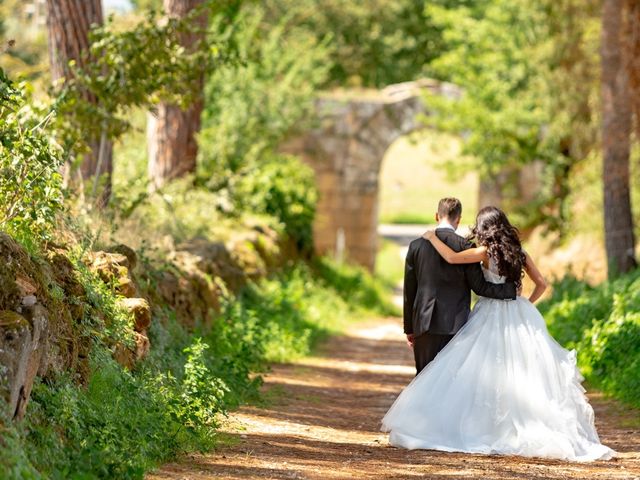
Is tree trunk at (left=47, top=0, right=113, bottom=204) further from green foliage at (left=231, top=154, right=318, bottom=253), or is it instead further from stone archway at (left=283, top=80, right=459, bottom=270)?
stone archway at (left=283, top=80, right=459, bottom=270)

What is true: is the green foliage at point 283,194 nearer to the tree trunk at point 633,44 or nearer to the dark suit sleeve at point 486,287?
the tree trunk at point 633,44

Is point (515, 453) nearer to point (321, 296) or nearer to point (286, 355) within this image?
point (286, 355)

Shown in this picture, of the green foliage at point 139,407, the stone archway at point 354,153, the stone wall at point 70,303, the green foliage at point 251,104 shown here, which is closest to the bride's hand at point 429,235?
the green foliage at point 139,407

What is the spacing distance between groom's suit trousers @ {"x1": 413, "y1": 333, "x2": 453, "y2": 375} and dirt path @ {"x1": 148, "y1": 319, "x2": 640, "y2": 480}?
0.63m

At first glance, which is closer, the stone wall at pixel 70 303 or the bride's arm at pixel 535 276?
the stone wall at pixel 70 303

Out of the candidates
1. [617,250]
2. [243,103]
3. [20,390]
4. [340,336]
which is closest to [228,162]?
[243,103]

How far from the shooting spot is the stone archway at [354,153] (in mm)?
30422

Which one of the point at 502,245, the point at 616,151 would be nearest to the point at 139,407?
the point at 502,245

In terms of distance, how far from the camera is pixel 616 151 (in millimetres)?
16844

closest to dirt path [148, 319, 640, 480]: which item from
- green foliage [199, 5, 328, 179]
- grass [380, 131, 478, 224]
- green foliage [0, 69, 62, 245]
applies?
green foliage [0, 69, 62, 245]

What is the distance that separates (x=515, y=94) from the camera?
26484 mm

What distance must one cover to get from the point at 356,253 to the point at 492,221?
22.3 meters

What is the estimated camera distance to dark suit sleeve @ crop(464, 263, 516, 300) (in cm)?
883

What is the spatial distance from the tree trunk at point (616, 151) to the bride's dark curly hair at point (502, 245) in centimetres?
834
